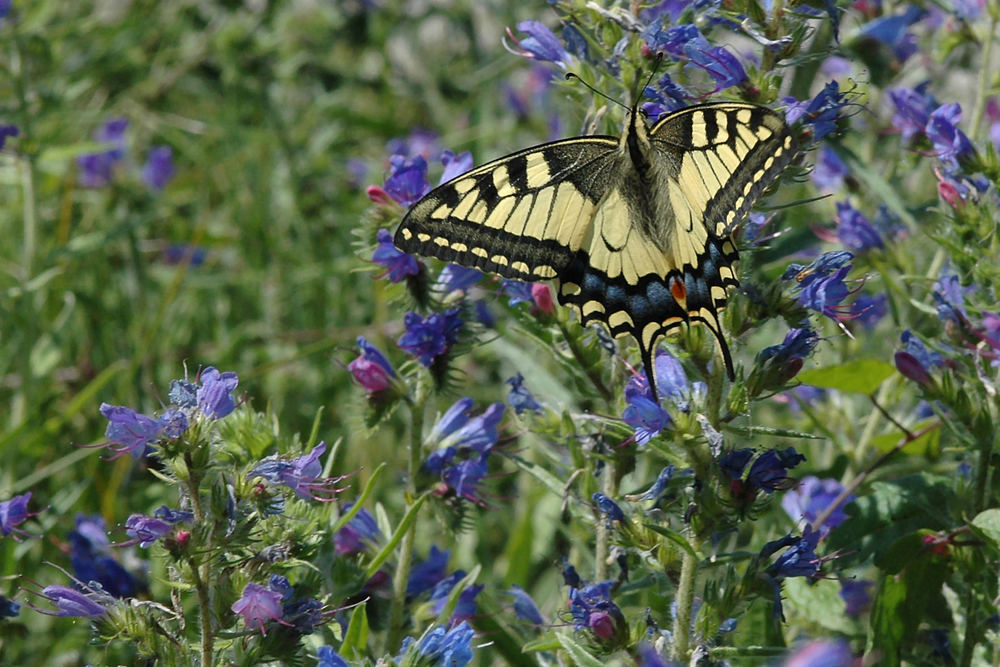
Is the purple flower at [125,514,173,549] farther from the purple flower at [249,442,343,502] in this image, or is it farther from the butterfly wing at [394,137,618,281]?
the butterfly wing at [394,137,618,281]

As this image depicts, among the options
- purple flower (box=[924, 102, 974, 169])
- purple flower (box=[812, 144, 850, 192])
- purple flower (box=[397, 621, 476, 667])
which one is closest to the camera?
purple flower (box=[397, 621, 476, 667])

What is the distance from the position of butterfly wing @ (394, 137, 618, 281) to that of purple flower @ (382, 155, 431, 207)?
0.63ft

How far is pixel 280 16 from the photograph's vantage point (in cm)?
501

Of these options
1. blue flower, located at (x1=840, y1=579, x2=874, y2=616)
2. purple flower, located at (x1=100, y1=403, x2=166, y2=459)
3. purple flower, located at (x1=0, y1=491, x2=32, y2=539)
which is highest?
purple flower, located at (x1=100, y1=403, x2=166, y2=459)


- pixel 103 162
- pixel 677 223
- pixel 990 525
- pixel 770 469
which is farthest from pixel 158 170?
pixel 990 525

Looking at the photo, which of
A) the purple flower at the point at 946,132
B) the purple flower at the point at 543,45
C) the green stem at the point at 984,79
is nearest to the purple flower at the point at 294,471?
the purple flower at the point at 543,45

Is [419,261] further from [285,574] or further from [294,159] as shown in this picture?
[294,159]

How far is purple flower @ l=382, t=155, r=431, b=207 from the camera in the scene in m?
2.23

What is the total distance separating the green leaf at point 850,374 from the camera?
92.7 inches

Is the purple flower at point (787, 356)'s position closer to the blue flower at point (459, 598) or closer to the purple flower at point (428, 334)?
the purple flower at point (428, 334)

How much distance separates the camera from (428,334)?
2.15 m

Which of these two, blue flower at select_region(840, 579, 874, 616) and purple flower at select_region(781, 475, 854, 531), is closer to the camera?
purple flower at select_region(781, 475, 854, 531)

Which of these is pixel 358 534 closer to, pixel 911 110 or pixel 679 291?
pixel 679 291

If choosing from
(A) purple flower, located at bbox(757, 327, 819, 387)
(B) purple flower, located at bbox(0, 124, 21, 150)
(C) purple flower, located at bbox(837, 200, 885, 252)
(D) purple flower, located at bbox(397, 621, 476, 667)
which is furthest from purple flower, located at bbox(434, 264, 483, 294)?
(B) purple flower, located at bbox(0, 124, 21, 150)
